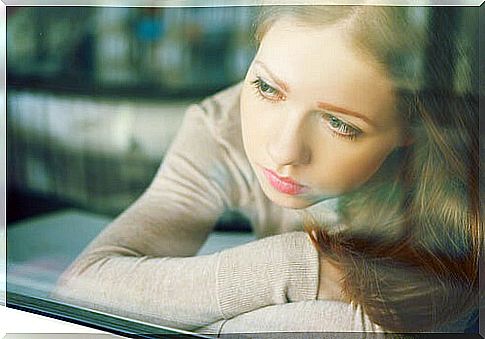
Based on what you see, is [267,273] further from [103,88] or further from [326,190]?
[103,88]

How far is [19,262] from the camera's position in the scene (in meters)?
1.68

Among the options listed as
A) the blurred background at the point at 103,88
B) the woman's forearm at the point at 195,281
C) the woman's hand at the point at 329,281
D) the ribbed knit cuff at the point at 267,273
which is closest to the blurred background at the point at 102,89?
the blurred background at the point at 103,88

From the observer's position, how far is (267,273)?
1.44 metres

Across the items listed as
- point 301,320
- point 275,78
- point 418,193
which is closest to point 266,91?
point 275,78

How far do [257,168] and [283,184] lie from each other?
6cm

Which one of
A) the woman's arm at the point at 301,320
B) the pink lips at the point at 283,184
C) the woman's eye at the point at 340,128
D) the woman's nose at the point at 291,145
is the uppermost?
the woman's eye at the point at 340,128

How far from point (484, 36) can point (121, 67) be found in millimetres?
728

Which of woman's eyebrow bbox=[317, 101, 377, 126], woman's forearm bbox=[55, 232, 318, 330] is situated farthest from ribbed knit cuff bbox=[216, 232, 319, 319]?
woman's eyebrow bbox=[317, 101, 377, 126]

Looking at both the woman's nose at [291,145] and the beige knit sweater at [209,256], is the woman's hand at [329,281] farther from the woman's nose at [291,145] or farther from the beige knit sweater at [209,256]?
the woman's nose at [291,145]

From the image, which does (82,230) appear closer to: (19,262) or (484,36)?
(19,262)

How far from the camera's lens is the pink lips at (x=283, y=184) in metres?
1.42

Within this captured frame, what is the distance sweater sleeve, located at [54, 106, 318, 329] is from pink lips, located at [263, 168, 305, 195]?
0.08m

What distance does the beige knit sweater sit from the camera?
1.43m

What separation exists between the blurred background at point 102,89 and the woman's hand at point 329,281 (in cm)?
41
